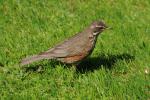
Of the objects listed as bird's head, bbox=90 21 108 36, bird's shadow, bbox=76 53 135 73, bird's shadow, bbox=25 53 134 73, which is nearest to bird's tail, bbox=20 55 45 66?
bird's shadow, bbox=25 53 134 73

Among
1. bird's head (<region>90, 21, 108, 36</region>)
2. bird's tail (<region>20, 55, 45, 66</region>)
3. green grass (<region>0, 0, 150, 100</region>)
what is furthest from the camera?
bird's head (<region>90, 21, 108, 36</region>)

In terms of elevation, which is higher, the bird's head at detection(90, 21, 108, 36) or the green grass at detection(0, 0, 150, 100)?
the bird's head at detection(90, 21, 108, 36)

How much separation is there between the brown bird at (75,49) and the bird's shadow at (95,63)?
0.89 ft

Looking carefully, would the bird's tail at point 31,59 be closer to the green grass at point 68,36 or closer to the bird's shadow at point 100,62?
→ the green grass at point 68,36

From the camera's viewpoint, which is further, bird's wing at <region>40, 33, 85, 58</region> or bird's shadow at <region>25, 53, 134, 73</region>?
bird's shadow at <region>25, 53, 134, 73</region>

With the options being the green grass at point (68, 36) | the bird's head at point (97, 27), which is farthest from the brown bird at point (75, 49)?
the green grass at point (68, 36)

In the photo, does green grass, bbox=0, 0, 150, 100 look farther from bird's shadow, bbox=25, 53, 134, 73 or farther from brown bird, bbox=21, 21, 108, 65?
brown bird, bbox=21, 21, 108, 65

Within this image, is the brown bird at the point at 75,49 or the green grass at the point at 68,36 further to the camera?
the brown bird at the point at 75,49

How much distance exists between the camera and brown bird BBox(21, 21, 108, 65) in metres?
8.10

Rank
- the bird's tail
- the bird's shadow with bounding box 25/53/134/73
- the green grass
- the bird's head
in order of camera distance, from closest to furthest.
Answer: the green grass < the bird's tail < the bird's head < the bird's shadow with bounding box 25/53/134/73

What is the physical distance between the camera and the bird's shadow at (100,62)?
28.0 feet

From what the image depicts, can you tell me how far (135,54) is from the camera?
29.5 ft

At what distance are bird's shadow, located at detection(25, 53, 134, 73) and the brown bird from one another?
0.89ft

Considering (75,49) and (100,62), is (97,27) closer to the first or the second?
(75,49)
